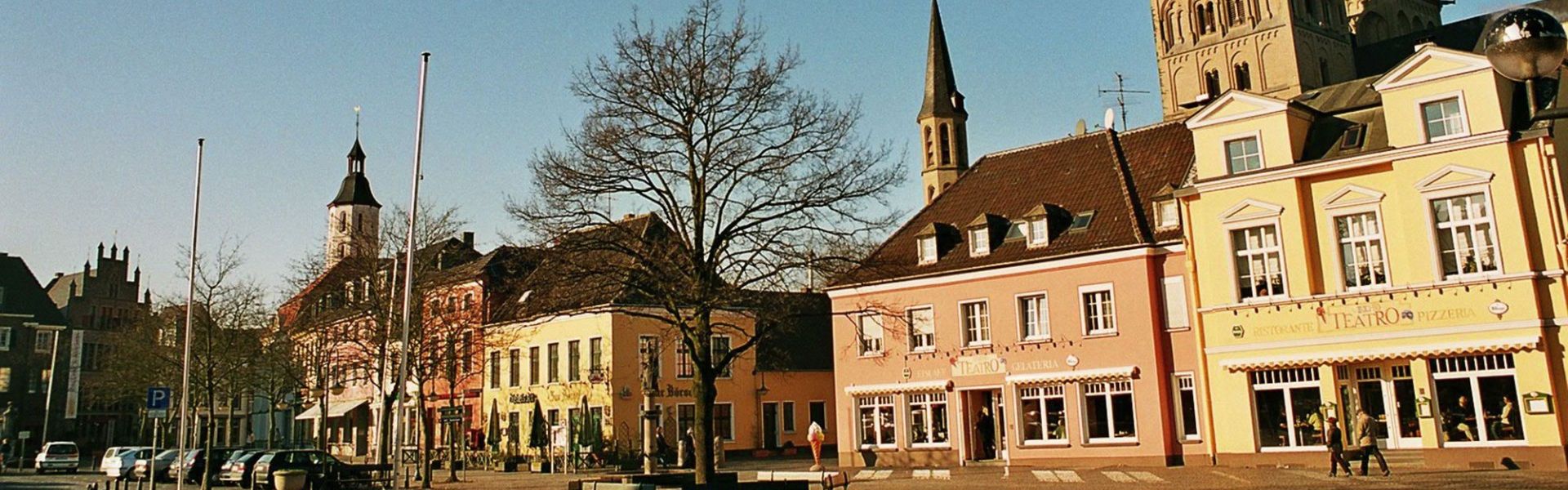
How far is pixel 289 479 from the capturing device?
2556 centimetres

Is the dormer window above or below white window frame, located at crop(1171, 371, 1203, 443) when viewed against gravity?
above

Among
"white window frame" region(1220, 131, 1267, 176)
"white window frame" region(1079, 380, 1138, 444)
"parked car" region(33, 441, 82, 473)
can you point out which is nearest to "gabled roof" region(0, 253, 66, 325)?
"parked car" region(33, 441, 82, 473)

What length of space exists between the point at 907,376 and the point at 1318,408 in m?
11.7

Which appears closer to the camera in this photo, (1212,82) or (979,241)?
(979,241)

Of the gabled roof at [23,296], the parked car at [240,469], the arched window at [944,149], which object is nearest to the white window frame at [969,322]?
the parked car at [240,469]

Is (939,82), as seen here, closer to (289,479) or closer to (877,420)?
(877,420)

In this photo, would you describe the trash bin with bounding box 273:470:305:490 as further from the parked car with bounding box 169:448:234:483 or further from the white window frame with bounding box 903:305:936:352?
the white window frame with bounding box 903:305:936:352

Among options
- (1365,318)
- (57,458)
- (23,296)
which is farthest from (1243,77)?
(23,296)

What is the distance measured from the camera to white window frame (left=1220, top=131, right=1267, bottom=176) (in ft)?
95.3

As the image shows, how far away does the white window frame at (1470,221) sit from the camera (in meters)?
25.1

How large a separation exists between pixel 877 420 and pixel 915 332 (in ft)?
10.0

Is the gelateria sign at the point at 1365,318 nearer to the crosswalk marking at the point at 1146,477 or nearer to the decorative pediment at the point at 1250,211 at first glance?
the decorative pediment at the point at 1250,211

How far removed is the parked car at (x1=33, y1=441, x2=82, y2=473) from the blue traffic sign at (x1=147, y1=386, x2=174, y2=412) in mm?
35701

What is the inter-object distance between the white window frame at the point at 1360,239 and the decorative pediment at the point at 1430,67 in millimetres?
2753
